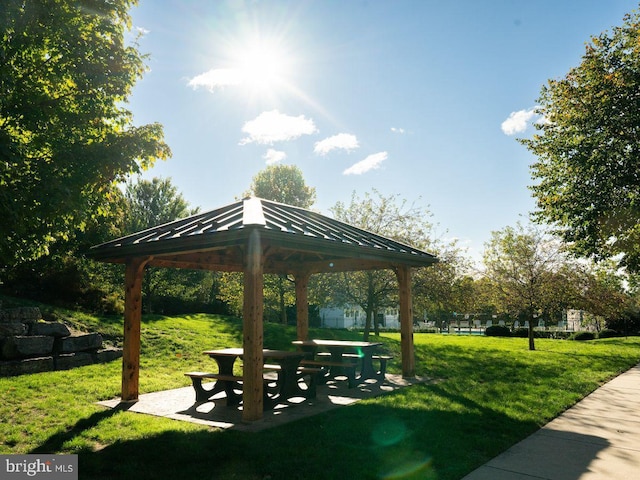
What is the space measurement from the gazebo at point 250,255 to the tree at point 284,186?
26.5m

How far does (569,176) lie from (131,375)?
15320mm

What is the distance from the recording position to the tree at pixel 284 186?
38406mm

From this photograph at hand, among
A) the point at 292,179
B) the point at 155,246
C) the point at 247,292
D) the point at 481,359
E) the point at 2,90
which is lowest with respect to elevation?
the point at 481,359

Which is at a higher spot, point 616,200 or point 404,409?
point 616,200

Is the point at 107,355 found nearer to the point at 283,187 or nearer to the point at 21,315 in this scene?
the point at 21,315

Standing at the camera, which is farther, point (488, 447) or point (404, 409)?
point (404, 409)

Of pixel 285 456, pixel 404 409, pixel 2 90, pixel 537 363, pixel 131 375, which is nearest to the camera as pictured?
pixel 285 456

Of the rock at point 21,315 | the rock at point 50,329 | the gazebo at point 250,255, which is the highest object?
the gazebo at point 250,255

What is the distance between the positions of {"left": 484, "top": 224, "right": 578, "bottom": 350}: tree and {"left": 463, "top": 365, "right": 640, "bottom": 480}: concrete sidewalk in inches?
579

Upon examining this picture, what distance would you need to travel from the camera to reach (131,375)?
8.51 metres

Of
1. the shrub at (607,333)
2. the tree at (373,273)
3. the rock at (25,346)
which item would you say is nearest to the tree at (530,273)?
the tree at (373,273)

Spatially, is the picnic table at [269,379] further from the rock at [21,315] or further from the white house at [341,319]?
the white house at [341,319]

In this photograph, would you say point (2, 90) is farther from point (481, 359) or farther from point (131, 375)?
point (481, 359)

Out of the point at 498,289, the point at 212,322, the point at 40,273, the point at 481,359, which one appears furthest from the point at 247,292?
the point at 498,289
